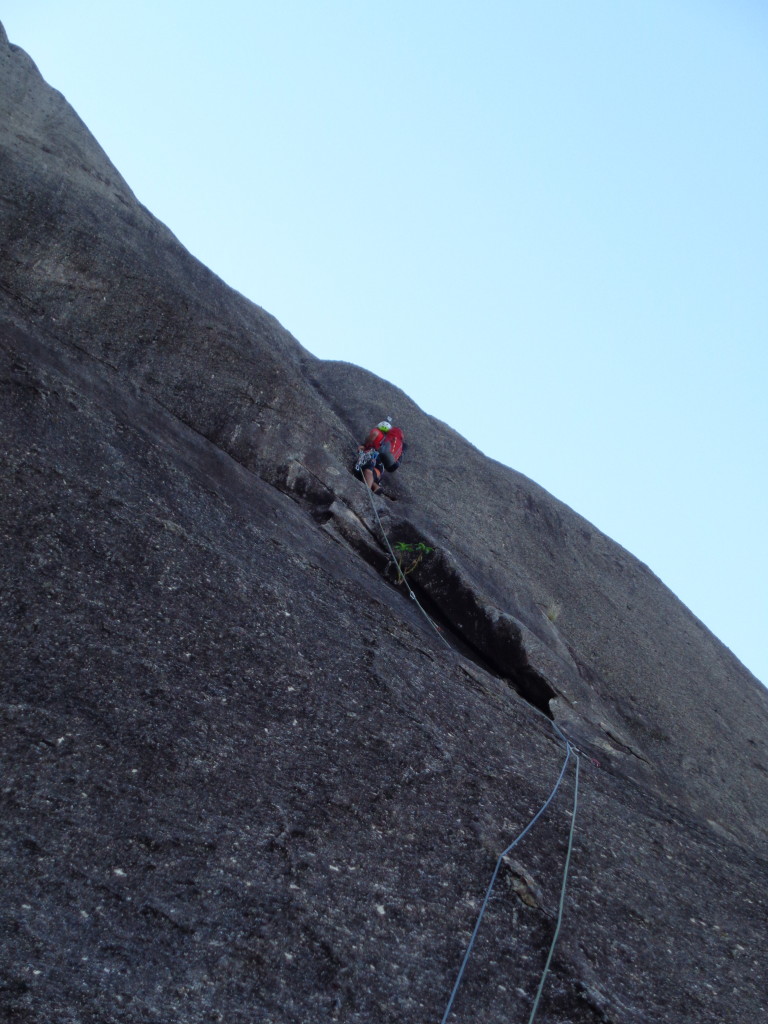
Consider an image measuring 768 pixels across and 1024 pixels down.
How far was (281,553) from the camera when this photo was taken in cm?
884

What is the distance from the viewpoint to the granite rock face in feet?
15.4

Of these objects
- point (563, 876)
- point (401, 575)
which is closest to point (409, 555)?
point (401, 575)

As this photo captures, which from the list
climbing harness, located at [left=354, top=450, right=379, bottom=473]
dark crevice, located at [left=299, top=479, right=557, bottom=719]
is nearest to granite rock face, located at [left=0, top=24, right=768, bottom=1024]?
dark crevice, located at [left=299, top=479, right=557, bottom=719]

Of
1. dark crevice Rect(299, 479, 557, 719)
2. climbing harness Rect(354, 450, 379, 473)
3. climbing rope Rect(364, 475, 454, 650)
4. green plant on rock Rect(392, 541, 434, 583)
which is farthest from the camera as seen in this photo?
climbing harness Rect(354, 450, 379, 473)

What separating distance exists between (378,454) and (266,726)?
7.26 m

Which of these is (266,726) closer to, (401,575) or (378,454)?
(401,575)

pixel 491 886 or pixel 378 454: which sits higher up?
pixel 378 454

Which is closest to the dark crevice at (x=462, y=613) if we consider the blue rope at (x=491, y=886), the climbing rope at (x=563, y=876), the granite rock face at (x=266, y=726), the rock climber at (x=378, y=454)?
the granite rock face at (x=266, y=726)

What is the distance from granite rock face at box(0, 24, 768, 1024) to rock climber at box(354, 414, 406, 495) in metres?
0.31

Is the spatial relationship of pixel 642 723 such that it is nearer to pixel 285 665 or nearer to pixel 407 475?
pixel 407 475

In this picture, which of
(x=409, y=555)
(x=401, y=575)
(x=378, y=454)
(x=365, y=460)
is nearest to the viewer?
(x=401, y=575)

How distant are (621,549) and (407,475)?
5.20 m

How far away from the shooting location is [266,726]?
Result: 6270 mm

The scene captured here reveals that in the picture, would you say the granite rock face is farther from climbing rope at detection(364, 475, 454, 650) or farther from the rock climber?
the rock climber
